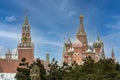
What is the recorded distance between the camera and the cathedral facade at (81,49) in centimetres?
11850

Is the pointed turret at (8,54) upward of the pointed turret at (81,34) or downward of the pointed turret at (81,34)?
downward

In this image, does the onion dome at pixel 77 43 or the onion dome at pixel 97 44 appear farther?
the onion dome at pixel 97 44

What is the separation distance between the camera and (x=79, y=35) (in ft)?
415

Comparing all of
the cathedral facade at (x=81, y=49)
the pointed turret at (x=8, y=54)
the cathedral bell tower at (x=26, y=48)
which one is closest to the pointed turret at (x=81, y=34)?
the cathedral facade at (x=81, y=49)

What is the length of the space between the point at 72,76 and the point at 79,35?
83.9 m

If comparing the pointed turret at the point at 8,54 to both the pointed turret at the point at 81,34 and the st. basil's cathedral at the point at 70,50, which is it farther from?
the pointed turret at the point at 81,34

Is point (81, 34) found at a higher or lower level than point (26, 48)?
higher

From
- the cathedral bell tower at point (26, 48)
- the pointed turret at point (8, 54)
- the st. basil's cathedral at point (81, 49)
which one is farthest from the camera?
the pointed turret at point (8, 54)

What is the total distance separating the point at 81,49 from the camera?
121 metres

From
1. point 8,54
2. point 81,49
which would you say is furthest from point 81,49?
point 8,54

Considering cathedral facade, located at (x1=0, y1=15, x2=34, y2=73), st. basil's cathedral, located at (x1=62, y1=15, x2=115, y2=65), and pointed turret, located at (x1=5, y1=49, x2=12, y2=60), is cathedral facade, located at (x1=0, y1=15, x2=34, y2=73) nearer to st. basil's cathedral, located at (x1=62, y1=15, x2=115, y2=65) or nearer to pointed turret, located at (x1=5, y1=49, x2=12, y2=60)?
pointed turret, located at (x1=5, y1=49, x2=12, y2=60)

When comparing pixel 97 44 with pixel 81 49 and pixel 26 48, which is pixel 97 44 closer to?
pixel 81 49

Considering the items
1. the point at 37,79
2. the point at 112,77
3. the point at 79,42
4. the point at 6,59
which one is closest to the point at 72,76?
the point at 112,77

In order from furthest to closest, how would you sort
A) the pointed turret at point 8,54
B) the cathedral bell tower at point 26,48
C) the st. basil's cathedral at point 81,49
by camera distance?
the pointed turret at point 8,54 < the cathedral bell tower at point 26,48 < the st. basil's cathedral at point 81,49
